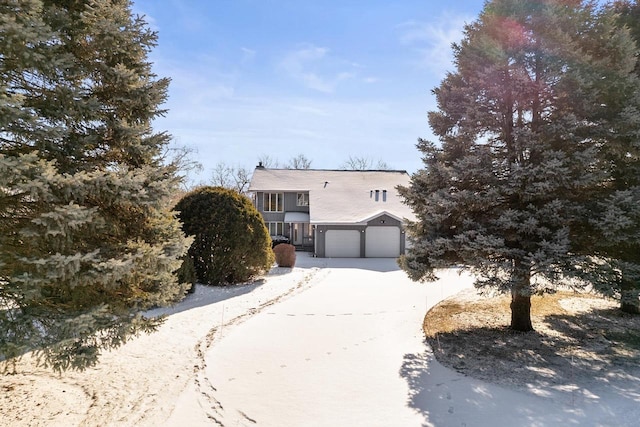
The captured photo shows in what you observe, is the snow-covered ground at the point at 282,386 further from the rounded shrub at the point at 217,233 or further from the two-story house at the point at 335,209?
the two-story house at the point at 335,209

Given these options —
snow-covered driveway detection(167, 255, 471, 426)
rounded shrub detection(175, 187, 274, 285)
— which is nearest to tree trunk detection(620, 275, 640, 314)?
snow-covered driveway detection(167, 255, 471, 426)

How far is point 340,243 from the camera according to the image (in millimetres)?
23328

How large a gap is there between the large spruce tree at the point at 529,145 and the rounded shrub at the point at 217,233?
268 inches

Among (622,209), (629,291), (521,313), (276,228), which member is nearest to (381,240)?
(276,228)

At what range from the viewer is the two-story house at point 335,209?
23.2m

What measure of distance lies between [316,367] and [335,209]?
18543 mm

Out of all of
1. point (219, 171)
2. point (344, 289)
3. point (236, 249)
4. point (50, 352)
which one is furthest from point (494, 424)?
point (219, 171)

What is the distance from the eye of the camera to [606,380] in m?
5.94

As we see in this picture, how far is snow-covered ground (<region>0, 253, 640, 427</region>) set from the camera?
4754mm

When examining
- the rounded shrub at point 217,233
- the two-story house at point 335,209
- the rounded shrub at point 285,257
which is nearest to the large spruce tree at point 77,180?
the rounded shrub at point 217,233

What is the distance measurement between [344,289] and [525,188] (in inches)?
294

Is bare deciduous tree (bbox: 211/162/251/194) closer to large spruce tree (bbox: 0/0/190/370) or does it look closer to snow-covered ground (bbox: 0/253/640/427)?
snow-covered ground (bbox: 0/253/640/427)

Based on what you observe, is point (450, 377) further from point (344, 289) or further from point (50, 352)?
point (344, 289)

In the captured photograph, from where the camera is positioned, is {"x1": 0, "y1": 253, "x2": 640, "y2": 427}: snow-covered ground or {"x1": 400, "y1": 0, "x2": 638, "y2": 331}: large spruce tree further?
{"x1": 400, "y1": 0, "x2": 638, "y2": 331}: large spruce tree
